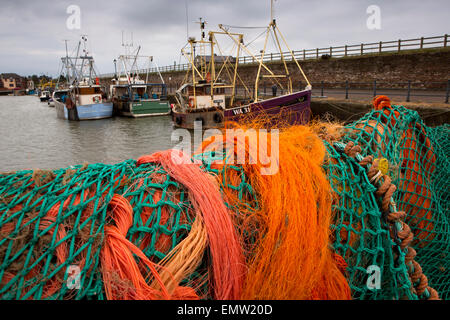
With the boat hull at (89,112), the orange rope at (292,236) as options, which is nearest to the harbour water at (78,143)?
the boat hull at (89,112)

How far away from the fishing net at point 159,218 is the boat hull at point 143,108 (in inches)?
1025

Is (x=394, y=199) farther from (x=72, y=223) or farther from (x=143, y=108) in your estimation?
(x=143, y=108)

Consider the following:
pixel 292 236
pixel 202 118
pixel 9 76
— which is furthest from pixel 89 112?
pixel 9 76

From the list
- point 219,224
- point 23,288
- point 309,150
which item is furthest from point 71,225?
point 309,150

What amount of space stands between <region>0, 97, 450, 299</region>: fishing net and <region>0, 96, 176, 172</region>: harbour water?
9911mm

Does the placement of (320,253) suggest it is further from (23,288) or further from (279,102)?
(279,102)

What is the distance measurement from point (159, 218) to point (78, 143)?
54.0 ft

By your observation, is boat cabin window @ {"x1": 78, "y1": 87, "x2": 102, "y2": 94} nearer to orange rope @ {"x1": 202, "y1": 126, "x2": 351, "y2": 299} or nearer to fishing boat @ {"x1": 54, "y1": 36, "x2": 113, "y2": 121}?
fishing boat @ {"x1": 54, "y1": 36, "x2": 113, "y2": 121}

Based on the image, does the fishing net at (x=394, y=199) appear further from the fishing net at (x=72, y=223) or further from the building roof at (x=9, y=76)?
the building roof at (x=9, y=76)

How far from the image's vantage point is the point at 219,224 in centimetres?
142

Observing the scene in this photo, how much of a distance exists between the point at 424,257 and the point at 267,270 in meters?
1.46

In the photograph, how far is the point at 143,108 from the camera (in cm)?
2662

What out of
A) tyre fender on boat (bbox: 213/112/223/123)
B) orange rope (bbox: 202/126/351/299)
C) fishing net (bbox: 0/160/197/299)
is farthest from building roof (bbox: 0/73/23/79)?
orange rope (bbox: 202/126/351/299)

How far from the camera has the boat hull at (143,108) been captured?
26.4 metres
